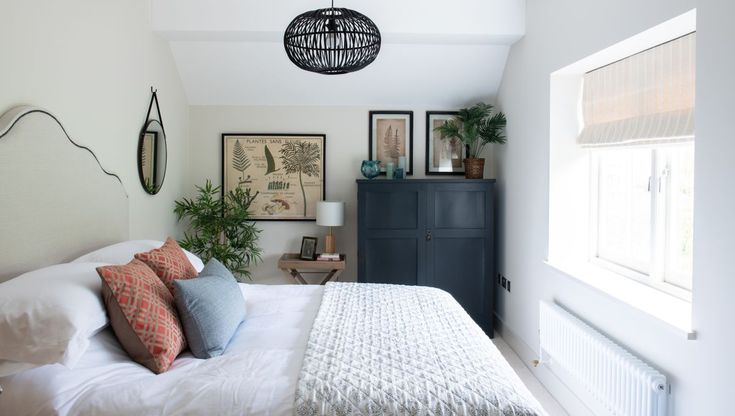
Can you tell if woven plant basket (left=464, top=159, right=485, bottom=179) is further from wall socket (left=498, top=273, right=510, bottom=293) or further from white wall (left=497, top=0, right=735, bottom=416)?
wall socket (left=498, top=273, right=510, bottom=293)

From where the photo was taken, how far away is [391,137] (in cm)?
452

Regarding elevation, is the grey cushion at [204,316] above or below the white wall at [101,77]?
below

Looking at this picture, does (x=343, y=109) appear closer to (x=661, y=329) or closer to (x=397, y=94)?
(x=397, y=94)

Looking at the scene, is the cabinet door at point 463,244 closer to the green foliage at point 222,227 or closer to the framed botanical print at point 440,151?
the framed botanical print at point 440,151

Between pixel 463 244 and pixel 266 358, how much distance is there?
103 inches

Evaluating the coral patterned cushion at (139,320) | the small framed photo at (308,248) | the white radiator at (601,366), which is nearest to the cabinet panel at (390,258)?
the small framed photo at (308,248)

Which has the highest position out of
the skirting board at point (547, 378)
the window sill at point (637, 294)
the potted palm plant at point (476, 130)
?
the potted palm plant at point (476, 130)

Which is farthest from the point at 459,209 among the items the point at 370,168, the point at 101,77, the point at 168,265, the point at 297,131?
the point at 101,77

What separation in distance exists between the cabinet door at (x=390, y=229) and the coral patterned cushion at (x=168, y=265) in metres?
1.94

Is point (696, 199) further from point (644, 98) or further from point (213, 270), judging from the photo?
point (213, 270)

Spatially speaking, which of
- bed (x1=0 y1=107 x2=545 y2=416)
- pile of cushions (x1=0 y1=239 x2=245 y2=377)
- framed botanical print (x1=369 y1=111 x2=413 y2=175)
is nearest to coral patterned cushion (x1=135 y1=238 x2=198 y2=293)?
pile of cushions (x1=0 y1=239 x2=245 y2=377)

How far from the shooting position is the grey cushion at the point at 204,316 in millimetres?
1895

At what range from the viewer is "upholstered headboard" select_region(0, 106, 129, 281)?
194 centimetres

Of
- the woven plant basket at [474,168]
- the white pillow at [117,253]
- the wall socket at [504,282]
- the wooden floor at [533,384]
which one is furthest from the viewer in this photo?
the woven plant basket at [474,168]
